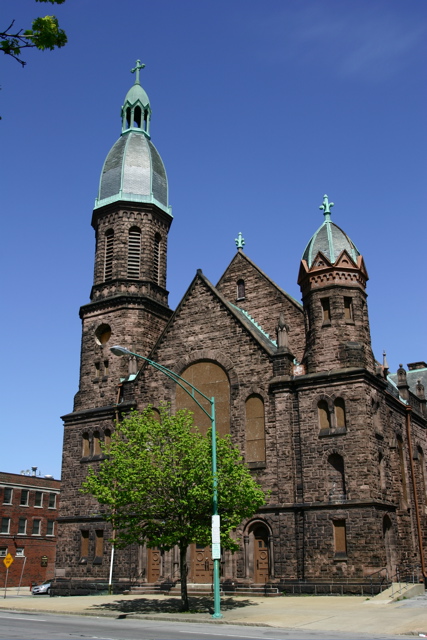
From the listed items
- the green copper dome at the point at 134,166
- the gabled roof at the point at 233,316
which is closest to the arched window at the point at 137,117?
the green copper dome at the point at 134,166

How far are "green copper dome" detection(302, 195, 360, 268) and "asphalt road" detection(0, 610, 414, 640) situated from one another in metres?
19.3

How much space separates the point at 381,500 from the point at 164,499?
1055 cm

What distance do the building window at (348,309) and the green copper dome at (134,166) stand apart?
14.8 meters

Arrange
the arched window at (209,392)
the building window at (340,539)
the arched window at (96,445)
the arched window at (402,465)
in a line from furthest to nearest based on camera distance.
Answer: the arched window at (96,445), the arched window at (402,465), the arched window at (209,392), the building window at (340,539)

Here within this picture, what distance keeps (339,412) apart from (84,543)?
15.7 m

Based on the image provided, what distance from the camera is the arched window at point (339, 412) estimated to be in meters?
29.2

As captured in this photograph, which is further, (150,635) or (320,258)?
(320,258)

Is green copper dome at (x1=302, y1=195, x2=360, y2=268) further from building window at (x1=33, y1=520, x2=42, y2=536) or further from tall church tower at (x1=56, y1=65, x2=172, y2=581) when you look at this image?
building window at (x1=33, y1=520, x2=42, y2=536)

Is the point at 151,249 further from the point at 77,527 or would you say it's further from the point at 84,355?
the point at 77,527

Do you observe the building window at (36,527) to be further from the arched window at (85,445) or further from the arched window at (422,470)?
the arched window at (422,470)

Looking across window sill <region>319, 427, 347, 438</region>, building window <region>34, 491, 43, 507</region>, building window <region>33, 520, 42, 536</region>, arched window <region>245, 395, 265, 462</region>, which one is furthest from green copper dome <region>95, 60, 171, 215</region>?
building window <region>33, 520, 42, 536</region>

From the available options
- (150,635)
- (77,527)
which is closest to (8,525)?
(77,527)

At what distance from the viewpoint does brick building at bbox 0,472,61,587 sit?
5875 centimetres

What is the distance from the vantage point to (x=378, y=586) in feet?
84.6
